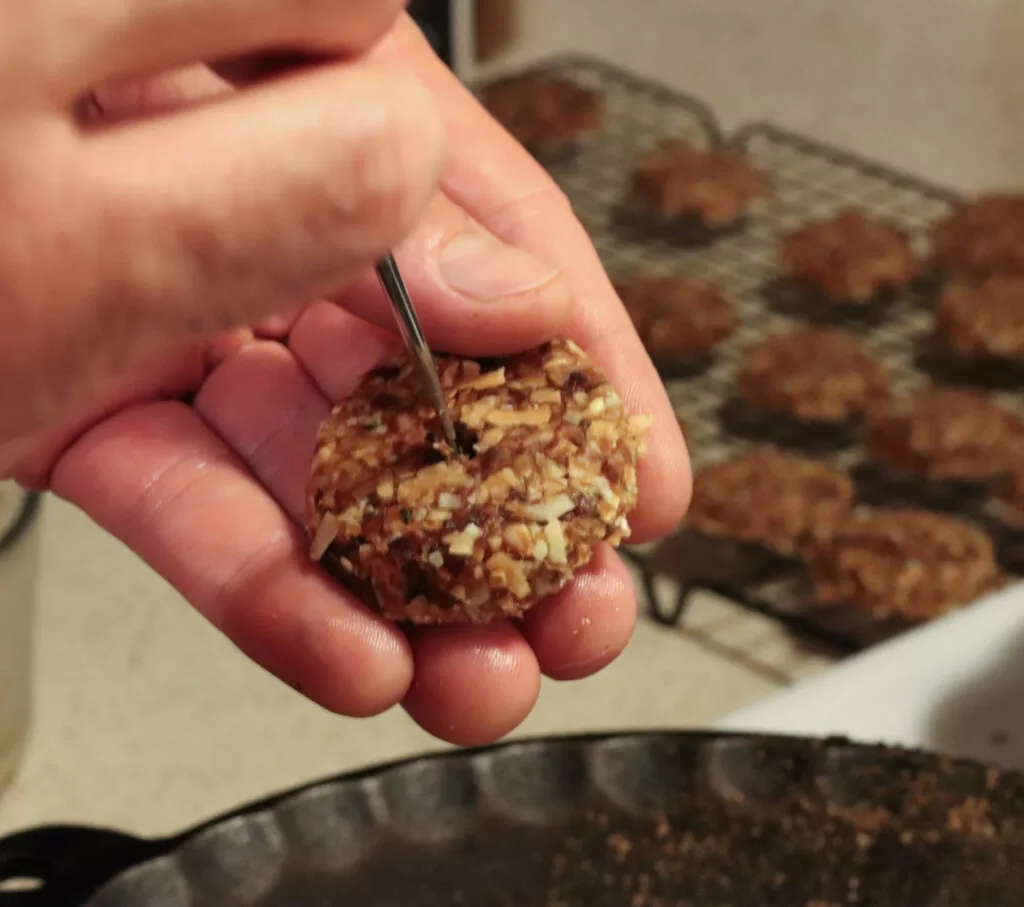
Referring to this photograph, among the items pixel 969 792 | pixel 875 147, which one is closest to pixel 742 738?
pixel 969 792

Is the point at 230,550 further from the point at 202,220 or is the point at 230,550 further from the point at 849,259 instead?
the point at 849,259

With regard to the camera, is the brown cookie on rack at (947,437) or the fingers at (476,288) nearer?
the fingers at (476,288)

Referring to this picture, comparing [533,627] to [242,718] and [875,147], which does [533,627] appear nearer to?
[242,718]

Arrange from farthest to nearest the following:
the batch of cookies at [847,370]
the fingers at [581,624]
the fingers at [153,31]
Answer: the batch of cookies at [847,370] → the fingers at [581,624] → the fingers at [153,31]

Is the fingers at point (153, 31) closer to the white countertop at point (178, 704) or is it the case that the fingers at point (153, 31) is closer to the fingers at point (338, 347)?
the fingers at point (338, 347)

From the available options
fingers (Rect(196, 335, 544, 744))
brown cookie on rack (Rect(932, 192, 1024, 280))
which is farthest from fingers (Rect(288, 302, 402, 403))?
brown cookie on rack (Rect(932, 192, 1024, 280))

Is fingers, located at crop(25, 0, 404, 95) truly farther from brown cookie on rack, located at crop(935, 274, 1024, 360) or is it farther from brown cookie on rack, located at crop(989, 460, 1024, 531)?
brown cookie on rack, located at crop(935, 274, 1024, 360)

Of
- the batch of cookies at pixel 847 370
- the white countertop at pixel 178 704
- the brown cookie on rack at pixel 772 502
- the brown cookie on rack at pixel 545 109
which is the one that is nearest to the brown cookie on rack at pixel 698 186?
the batch of cookies at pixel 847 370
